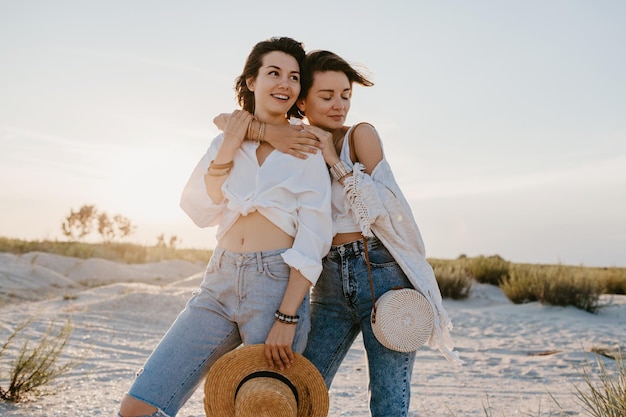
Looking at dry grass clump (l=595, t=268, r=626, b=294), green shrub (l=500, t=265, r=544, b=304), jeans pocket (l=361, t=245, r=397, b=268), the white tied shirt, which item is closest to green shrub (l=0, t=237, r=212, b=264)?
green shrub (l=500, t=265, r=544, b=304)

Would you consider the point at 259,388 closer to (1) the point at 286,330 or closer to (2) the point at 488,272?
(1) the point at 286,330

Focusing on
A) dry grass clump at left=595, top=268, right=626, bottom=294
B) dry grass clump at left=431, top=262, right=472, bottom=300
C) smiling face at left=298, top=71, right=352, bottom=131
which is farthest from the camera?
dry grass clump at left=595, top=268, right=626, bottom=294

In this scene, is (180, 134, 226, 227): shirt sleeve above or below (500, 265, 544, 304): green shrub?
above

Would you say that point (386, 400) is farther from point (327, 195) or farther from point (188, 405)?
point (188, 405)

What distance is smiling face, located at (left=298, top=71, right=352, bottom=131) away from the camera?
3008 mm

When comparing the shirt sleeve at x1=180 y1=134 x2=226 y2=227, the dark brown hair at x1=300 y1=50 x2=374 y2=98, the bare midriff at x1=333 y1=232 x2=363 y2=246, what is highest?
the dark brown hair at x1=300 y1=50 x2=374 y2=98

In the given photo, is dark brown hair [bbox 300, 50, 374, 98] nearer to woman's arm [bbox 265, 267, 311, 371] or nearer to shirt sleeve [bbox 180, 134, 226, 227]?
shirt sleeve [bbox 180, 134, 226, 227]

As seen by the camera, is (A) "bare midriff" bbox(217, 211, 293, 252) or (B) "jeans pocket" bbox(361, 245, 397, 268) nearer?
(A) "bare midriff" bbox(217, 211, 293, 252)

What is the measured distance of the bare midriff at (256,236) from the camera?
2580 millimetres

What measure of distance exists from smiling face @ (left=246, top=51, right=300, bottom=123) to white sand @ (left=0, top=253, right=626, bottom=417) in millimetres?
2498

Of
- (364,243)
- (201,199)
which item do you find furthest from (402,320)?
(201,199)

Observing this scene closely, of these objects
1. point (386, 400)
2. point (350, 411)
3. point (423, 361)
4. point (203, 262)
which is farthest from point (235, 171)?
point (203, 262)

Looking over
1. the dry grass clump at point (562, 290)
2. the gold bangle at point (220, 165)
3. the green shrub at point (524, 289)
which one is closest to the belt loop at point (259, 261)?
the gold bangle at point (220, 165)

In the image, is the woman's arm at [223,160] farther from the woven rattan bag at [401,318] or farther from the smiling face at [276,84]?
the woven rattan bag at [401,318]
